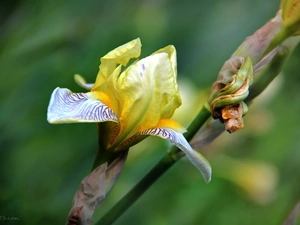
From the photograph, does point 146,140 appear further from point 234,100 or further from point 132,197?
point 234,100

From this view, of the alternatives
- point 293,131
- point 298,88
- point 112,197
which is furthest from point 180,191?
point 298,88

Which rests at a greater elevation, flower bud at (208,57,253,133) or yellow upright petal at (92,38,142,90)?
yellow upright petal at (92,38,142,90)

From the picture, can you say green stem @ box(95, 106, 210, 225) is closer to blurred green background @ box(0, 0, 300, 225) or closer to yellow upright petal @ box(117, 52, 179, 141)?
yellow upright petal @ box(117, 52, 179, 141)

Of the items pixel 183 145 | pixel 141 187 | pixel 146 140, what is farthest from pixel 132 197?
pixel 146 140

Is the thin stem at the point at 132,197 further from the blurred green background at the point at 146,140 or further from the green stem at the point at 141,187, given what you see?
the blurred green background at the point at 146,140

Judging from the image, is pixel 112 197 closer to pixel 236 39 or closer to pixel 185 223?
pixel 185 223

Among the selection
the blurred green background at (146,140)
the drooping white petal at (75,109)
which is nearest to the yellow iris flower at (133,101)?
the drooping white petal at (75,109)

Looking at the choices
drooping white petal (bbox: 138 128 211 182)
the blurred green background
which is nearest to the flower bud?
drooping white petal (bbox: 138 128 211 182)
